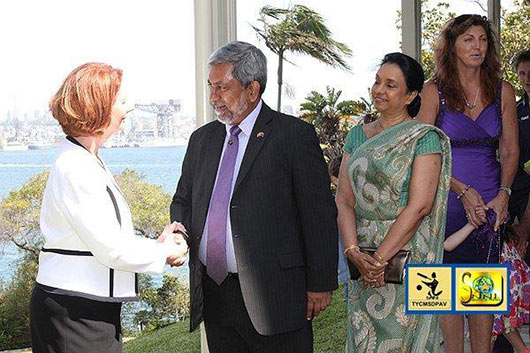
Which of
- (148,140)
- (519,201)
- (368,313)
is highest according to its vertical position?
(148,140)

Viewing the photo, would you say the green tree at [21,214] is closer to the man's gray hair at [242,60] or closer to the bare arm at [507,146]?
the man's gray hair at [242,60]

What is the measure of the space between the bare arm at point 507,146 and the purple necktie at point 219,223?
1.37m

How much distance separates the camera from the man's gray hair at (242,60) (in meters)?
3.12

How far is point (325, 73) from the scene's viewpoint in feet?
19.7

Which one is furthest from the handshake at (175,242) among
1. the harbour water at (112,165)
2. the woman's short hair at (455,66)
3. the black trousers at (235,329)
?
the harbour water at (112,165)

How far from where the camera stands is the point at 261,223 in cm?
310

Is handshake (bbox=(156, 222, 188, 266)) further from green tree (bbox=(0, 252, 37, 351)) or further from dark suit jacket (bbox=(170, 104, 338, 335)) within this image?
green tree (bbox=(0, 252, 37, 351))

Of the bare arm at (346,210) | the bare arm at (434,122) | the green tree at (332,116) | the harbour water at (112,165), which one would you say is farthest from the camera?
the green tree at (332,116)

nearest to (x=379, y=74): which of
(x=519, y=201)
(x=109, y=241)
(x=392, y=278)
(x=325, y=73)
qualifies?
(x=392, y=278)

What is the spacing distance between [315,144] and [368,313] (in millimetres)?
819

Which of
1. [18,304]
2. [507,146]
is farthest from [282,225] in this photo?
[18,304]

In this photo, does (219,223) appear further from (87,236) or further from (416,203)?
(416,203)

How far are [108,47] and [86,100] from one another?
308 centimetres

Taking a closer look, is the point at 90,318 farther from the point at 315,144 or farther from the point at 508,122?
the point at 508,122
